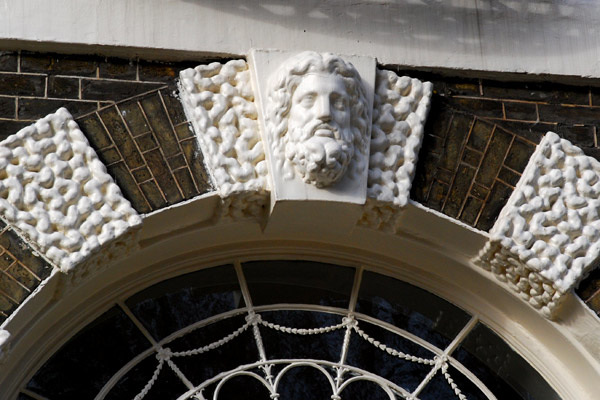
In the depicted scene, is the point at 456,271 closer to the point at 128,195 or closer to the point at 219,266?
the point at 219,266

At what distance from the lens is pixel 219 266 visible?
6789 millimetres

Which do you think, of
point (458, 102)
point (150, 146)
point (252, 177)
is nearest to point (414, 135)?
→ point (458, 102)

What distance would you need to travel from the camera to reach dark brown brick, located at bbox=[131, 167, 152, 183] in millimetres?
6297

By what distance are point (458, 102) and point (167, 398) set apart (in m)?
2.02

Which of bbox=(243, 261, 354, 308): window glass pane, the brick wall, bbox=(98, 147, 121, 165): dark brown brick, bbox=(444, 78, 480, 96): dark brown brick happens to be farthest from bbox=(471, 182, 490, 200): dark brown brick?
bbox=(98, 147, 121, 165): dark brown brick

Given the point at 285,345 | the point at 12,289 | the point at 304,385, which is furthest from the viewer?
the point at 285,345

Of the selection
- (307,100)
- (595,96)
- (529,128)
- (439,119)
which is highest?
(595,96)

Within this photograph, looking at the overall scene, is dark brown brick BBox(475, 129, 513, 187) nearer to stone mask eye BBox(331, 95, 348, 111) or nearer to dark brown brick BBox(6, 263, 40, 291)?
stone mask eye BBox(331, 95, 348, 111)

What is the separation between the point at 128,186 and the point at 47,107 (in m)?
0.54

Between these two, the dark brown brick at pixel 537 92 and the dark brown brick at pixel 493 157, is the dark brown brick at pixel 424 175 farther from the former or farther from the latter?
the dark brown brick at pixel 537 92

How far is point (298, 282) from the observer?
680 centimetres

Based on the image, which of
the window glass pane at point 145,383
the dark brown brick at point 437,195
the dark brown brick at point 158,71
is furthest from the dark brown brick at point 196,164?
the dark brown brick at point 437,195

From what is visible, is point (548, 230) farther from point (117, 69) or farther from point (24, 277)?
point (24, 277)

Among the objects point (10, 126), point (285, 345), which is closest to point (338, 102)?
point (285, 345)
